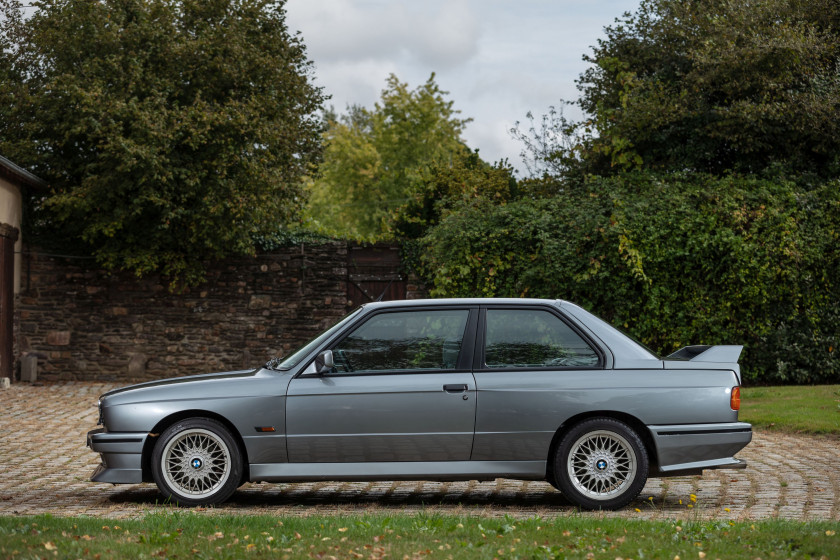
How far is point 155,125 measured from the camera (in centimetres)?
1848

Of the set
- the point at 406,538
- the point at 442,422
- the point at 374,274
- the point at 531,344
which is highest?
the point at 374,274

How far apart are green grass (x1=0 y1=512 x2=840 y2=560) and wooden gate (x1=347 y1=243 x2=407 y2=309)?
Answer: 14325 millimetres

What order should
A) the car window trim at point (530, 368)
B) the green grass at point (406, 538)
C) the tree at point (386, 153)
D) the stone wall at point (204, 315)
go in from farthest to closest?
the tree at point (386, 153)
the stone wall at point (204, 315)
the car window trim at point (530, 368)
the green grass at point (406, 538)

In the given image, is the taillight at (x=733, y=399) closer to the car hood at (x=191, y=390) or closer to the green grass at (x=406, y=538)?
the green grass at (x=406, y=538)

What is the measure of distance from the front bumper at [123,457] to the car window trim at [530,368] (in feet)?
8.76

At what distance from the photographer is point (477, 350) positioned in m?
7.55

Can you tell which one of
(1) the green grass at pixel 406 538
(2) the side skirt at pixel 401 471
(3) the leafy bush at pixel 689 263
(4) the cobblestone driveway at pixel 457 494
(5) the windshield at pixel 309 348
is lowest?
(4) the cobblestone driveway at pixel 457 494

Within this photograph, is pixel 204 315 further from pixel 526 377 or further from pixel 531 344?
pixel 526 377

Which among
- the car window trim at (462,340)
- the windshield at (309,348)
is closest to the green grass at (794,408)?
the car window trim at (462,340)

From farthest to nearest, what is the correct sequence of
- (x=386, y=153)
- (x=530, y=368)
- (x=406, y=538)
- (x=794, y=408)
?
1. (x=386, y=153)
2. (x=794, y=408)
3. (x=530, y=368)
4. (x=406, y=538)

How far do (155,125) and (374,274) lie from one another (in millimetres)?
5537

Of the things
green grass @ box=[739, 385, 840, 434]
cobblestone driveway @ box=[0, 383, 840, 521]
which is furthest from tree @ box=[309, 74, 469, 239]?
cobblestone driveway @ box=[0, 383, 840, 521]

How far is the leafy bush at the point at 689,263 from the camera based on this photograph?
54.4 ft

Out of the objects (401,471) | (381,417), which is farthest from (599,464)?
(381,417)
